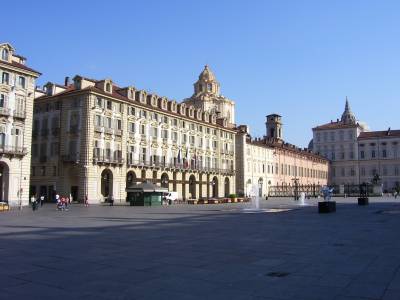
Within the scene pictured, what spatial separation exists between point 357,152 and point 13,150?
361 ft

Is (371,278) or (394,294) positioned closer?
(394,294)

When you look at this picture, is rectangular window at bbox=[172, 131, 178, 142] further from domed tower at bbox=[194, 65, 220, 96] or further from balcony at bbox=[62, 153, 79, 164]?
domed tower at bbox=[194, 65, 220, 96]

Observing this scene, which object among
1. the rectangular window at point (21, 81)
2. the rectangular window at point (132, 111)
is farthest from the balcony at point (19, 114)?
the rectangular window at point (132, 111)

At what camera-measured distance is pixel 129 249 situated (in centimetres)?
1314

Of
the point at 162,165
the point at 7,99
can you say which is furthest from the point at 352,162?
the point at 7,99

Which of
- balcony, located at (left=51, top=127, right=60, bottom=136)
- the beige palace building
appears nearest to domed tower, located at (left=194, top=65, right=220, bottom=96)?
the beige palace building

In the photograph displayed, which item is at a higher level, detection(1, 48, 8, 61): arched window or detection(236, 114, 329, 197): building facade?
detection(1, 48, 8, 61): arched window

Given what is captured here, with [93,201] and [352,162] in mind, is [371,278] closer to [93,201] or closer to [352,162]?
[93,201]

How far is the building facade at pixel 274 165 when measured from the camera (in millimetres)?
96438

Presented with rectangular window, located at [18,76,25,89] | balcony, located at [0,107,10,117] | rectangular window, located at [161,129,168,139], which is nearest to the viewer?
balcony, located at [0,107,10,117]

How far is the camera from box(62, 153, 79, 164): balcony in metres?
58.0

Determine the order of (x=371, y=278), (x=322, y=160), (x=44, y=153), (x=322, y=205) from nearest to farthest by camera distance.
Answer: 1. (x=371, y=278)
2. (x=322, y=205)
3. (x=44, y=153)
4. (x=322, y=160)

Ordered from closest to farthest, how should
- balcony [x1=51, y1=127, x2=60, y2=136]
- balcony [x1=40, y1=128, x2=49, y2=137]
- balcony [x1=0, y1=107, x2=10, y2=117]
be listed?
1. balcony [x1=0, y1=107, x2=10, y2=117]
2. balcony [x1=51, y1=127, x2=60, y2=136]
3. balcony [x1=40, y1=128, x2=49, y2=137]

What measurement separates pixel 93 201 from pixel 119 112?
13.2 m
